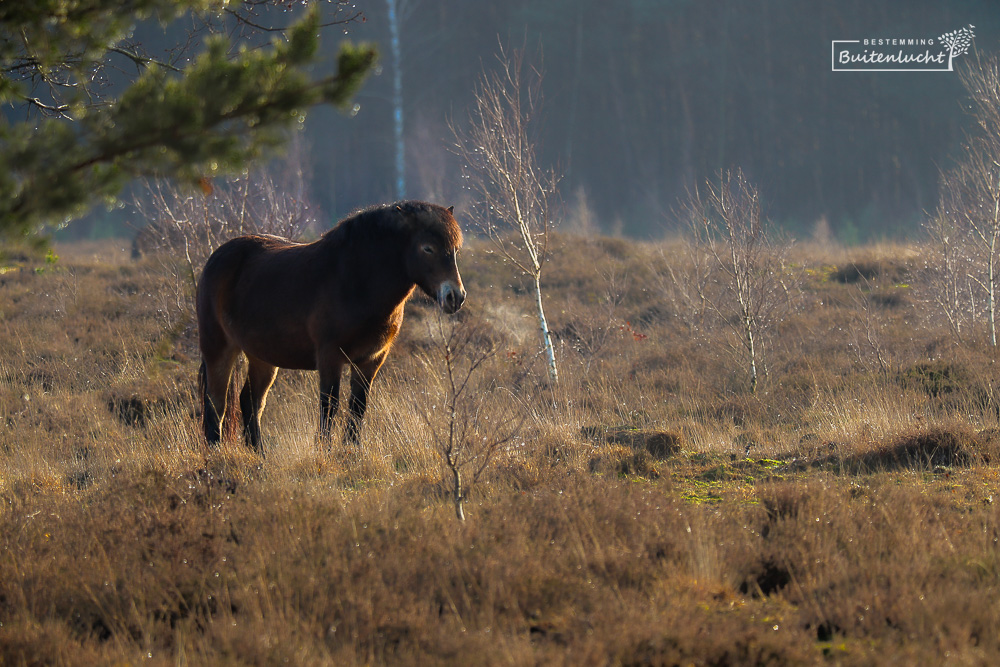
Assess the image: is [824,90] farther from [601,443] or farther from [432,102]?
[601,443]

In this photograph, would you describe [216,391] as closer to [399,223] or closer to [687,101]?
[399,223]

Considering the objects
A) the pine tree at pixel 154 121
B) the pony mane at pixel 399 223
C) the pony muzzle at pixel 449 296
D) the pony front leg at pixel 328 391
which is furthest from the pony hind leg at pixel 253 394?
the pine tree at pixel 154 121

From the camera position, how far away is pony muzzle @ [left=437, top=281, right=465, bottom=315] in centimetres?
541

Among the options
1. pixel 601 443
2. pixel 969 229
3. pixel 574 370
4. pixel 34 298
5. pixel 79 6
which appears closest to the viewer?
pixel 79 6

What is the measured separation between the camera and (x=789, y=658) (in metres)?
2.65

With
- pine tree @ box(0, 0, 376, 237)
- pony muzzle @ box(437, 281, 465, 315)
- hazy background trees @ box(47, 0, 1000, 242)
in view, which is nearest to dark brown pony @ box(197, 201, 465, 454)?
pony muzzle @ box(437, 281, 465, 315)

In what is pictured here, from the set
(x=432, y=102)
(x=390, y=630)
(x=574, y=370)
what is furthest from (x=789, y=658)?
(x=432, y=102)

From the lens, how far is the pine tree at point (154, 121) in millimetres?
3070

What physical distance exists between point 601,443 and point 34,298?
45.1ft

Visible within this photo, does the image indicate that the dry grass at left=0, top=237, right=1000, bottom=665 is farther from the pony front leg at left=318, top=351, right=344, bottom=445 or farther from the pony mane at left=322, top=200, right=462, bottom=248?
the pony mane at left=322, top=200, right=462, bottom=248

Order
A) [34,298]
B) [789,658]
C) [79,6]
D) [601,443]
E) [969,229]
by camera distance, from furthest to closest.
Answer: [34,298]
[969,229]
[601,443]
[79,6]
[789,658]

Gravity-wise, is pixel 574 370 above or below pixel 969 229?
below

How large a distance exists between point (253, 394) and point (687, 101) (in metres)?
49.9

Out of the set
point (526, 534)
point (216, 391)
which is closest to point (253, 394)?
point (216, 391)
